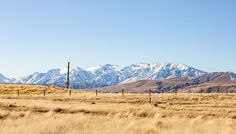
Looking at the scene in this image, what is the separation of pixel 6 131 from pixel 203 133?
7794 mm

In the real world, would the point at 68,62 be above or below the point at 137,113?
above

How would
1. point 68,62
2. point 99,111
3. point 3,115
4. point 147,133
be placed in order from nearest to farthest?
point 147,133, point 3,115, point 99,111, point 68,62

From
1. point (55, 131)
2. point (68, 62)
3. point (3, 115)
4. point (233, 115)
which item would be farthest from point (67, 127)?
point (68, 62)

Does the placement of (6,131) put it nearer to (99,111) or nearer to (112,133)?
(112,133)

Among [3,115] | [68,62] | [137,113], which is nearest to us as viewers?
[3,115]

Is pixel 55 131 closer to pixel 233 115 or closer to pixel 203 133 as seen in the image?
pixel 203 133

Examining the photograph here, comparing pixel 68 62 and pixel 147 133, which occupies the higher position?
pixel 68 62

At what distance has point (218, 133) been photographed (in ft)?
52.3

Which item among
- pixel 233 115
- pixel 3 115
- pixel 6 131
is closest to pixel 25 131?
pixel 6 131

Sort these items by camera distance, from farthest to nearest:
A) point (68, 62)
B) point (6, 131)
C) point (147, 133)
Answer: point (68, 62), point (147, 133), point (6, 131)

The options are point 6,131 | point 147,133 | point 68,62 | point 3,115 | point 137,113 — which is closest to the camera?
point 6,131

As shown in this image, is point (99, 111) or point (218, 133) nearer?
point (218, 133)

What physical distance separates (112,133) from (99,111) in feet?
53.0

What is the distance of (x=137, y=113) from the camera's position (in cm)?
2875
